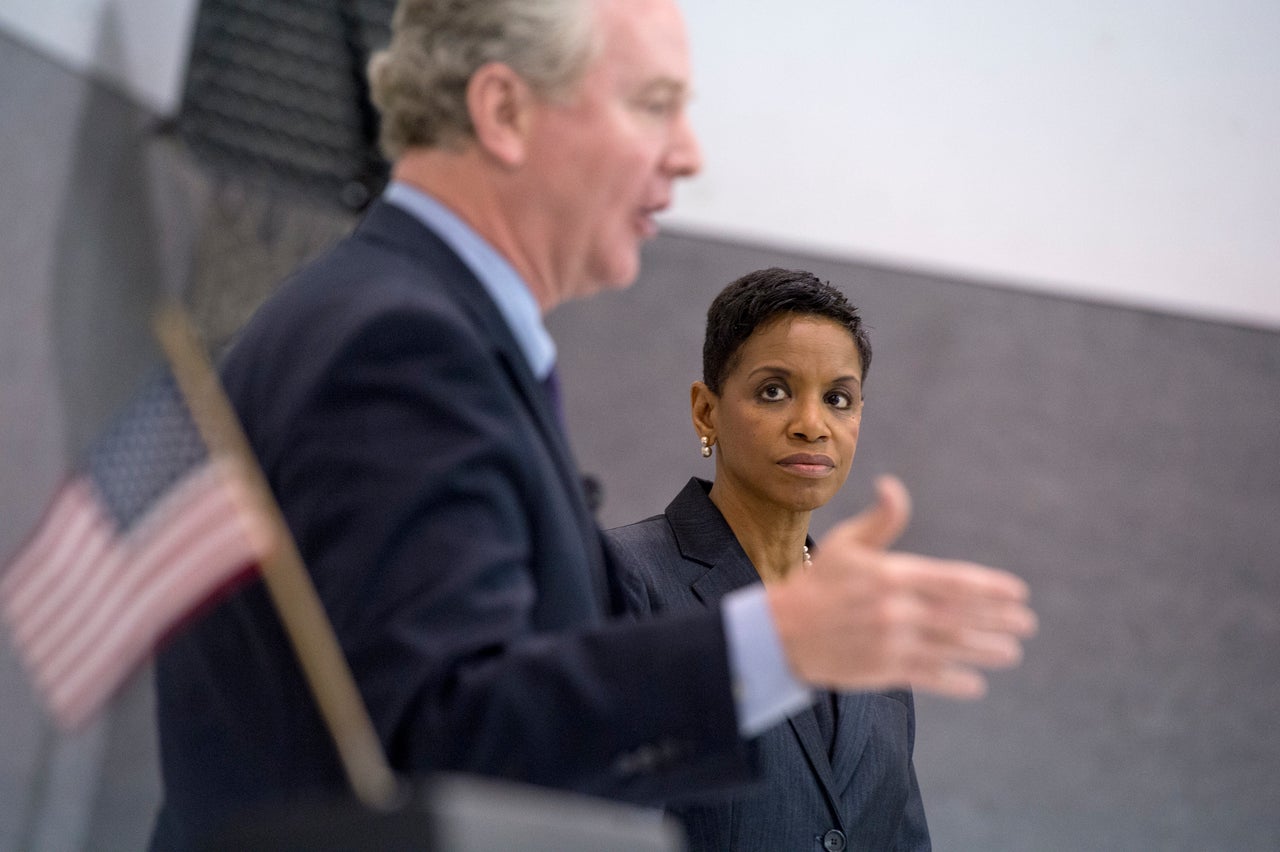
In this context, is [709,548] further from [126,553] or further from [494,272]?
[126,553]

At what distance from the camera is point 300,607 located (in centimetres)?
94

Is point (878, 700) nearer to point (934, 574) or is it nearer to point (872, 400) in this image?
point (934, 574)

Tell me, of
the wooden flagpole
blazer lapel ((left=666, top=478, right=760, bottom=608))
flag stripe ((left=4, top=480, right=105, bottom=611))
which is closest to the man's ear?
the wooden flagpole

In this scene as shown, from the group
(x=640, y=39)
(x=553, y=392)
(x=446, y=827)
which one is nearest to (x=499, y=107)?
(x=640, y=39)

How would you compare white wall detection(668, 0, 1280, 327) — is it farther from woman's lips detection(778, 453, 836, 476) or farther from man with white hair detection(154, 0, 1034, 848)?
man with white hair detection(154, 0, 1034, 848)

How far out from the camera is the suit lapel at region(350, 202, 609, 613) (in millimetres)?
1163

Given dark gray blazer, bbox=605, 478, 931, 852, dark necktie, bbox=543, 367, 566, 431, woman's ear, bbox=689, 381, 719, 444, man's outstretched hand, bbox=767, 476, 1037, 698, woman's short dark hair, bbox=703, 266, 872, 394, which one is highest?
woman's short dark hair, bbox=703, 266, 872, 394

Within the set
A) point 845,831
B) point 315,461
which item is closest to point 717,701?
point 315,461

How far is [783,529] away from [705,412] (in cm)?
21

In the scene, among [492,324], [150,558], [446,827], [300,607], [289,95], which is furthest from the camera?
[289,95]

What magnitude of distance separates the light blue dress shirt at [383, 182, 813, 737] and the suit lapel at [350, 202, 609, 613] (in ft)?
0.05

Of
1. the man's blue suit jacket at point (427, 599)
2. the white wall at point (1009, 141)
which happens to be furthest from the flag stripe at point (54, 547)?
the white wall at point (1009, 141)

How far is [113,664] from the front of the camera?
105cm

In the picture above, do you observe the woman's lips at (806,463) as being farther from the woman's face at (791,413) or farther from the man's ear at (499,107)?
the man's ear at (499,107)
